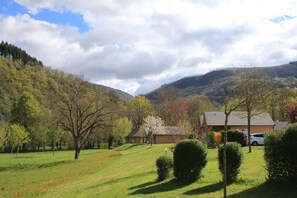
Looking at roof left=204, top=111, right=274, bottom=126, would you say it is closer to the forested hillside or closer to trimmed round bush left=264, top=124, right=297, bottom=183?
the forested hillside

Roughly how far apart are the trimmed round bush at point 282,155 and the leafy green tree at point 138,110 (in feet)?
332

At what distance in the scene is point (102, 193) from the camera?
19172 millimetres

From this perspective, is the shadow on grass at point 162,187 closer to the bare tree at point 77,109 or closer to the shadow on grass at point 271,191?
the shadow on grass at point 271,191

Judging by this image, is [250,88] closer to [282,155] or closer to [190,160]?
[190,160]

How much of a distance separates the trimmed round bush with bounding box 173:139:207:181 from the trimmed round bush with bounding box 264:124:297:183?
177 inches

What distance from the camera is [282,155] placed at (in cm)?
1508

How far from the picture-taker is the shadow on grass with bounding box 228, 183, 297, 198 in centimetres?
1402

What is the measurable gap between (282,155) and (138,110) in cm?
10436

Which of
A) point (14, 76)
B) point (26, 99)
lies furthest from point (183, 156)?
point (14, 76)

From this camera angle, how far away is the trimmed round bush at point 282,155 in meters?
14.8

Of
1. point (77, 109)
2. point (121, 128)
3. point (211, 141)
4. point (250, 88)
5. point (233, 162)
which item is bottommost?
point (233, 162)

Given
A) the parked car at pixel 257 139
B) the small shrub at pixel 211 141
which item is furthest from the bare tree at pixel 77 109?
the parked car at pixel 257 139

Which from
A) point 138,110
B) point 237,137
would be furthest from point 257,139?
point 138,110

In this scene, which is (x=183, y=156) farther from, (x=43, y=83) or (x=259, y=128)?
(x=43, y=83)
